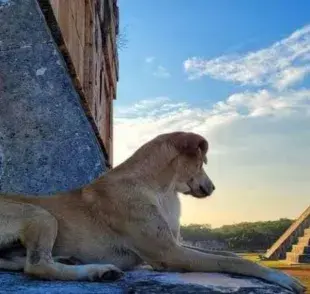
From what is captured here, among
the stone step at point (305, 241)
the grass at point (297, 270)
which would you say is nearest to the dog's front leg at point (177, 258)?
the grass at point (297, 270)

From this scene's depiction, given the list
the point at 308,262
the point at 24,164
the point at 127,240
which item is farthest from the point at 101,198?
the point at 308,262

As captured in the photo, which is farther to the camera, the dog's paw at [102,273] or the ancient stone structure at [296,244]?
the ancient stone structure at [296,244]

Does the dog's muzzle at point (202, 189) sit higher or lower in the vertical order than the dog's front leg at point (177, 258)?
higher

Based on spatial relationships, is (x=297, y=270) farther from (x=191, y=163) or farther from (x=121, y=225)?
(x=121, y=225)

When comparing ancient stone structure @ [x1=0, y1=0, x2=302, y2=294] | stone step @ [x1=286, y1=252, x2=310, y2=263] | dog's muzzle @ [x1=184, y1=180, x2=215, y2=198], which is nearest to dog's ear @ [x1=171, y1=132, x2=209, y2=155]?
dog's muzzle @ [x1=184, y1=180, x2=215, y2=198]

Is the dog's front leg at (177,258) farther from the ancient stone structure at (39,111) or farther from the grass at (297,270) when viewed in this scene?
the grass at (297,270)

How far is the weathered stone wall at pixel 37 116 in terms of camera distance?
462cm

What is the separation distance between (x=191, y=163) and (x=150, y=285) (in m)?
1.40

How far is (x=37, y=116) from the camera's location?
4805 millimetres

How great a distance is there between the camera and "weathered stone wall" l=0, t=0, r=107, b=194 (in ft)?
15.1

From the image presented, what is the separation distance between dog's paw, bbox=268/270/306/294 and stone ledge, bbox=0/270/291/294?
4.5 inches

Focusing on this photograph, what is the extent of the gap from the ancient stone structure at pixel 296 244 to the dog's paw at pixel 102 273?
128 ft

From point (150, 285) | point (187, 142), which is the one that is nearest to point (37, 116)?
point (187, 142)

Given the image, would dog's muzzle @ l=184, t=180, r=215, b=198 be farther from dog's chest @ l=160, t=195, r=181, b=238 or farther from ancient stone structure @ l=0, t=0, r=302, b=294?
ancient stone structure @ l=0, t=0, r=302, b=294
